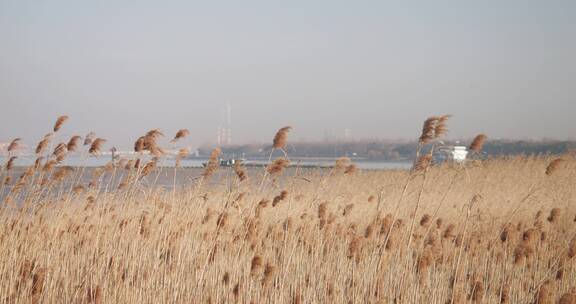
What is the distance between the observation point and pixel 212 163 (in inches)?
299

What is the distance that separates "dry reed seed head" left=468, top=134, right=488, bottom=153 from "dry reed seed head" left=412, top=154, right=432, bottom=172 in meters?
0.97

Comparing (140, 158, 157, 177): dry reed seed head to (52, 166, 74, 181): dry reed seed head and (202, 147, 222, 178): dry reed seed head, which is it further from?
(52, 166, 74, 181): dry reed seed head

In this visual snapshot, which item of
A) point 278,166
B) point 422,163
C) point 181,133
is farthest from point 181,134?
point 422,163

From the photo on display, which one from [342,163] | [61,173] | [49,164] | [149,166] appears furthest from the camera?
[49,164]

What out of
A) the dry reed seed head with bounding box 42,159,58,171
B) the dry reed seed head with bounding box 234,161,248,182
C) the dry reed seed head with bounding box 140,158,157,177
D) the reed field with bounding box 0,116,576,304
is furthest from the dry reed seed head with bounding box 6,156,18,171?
the dry reed seed head with bounding box 234,161,248,182

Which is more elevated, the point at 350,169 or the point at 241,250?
the point at 350,169

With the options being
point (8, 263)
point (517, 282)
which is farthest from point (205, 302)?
point (517, 282)

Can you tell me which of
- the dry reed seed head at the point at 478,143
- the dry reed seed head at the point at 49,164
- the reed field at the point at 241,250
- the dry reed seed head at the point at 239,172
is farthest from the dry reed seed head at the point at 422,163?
the dry reed seed head at the point at 49,164

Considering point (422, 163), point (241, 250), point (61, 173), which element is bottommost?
point (241, 250)

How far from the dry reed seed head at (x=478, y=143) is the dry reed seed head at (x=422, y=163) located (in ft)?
3.17

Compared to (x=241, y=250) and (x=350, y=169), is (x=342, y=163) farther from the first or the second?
(x=241, y=250)

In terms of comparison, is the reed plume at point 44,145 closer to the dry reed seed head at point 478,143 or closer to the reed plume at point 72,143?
the reed plume at point 72,143

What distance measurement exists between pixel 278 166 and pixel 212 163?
3.29ft

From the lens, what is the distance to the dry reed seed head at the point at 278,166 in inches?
268
